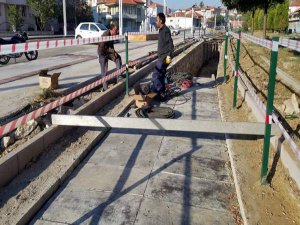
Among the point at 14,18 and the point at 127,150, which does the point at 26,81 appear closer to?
the point at 127,150

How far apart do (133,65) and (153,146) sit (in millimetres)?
6623

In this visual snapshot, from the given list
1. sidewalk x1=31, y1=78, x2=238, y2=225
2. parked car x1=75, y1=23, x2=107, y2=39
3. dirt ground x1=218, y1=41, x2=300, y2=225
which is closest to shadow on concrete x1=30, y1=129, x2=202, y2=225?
sidewalk x1=31, y1=78, x2=238, y2=225

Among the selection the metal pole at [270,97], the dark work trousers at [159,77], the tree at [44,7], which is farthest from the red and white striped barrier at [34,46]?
the tree at [44,7]

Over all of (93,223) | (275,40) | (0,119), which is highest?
(275,40)

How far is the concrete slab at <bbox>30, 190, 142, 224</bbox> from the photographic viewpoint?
11.6 feet

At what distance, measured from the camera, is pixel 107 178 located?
439 centimetres

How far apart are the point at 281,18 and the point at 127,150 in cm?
4885

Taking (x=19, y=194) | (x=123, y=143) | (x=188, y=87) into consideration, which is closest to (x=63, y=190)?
(x=19, y=194)

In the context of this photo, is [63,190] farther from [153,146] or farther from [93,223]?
[153,146]

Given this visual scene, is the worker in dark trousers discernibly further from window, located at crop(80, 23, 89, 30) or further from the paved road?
window, located at crop(80, 23, 89, 30)

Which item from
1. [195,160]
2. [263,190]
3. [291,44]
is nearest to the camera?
[291,44]

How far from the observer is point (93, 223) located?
11.4 feet

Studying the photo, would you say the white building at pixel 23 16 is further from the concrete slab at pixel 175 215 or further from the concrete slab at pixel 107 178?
the concrete slab at pixel 175 215

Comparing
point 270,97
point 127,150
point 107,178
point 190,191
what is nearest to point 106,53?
point 127,150
